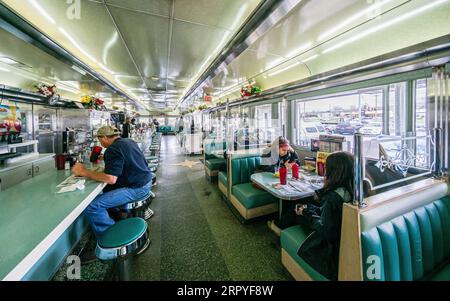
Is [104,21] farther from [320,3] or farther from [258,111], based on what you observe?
[258,111]

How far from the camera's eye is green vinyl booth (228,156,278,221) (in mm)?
2835

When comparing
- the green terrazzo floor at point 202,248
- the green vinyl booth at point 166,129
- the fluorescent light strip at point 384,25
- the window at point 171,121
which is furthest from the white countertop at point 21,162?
the window at point 171,121

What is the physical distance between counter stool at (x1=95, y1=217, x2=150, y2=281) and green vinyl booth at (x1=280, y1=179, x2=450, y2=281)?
1.47 meters

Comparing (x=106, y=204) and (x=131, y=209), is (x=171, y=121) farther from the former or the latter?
(x=106, y=204)

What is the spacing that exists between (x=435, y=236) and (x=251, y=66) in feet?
12.9

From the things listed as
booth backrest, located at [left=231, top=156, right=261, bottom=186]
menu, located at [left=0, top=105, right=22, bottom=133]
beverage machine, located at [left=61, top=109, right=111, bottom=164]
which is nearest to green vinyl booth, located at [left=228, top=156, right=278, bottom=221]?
booth backrest, located at [left=231, top=156, right=261, bottom=186]

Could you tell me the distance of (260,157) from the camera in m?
3.50

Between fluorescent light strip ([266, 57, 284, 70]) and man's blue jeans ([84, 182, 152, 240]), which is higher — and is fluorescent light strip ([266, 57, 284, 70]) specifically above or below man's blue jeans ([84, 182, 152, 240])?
above

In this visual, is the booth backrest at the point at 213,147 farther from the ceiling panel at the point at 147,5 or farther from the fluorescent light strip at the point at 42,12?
the fluorescent light strip at the point at 42,12

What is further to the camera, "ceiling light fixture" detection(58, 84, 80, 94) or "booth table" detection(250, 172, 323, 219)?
"ceiling light fixture" detection(58, 84, 80, 94)

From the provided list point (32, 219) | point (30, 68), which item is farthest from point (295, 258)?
point (30, 68)

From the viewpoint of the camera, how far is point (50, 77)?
4.51 metres

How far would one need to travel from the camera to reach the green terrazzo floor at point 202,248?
6.51 feet

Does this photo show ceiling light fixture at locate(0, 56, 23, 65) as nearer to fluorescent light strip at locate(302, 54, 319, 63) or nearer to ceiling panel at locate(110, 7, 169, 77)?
ceiling panel at locate(110, 7, 169, 77)
